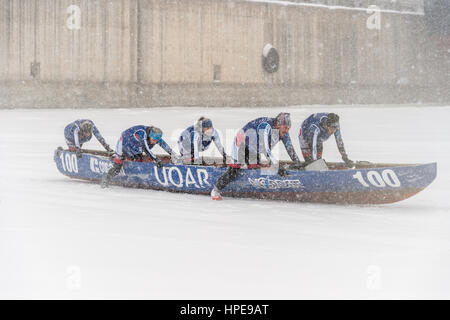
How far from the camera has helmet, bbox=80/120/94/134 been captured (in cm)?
1233

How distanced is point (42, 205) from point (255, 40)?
20060 millimetres

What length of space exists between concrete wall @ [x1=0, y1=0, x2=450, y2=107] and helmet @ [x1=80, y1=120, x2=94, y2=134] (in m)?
13.5

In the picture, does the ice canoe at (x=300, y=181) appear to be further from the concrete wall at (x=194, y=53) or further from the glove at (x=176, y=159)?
the concrete wall at (x=194, y=53)

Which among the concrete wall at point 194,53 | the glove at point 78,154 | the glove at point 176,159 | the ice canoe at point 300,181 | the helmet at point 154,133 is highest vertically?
the concrete wall at point 194,53

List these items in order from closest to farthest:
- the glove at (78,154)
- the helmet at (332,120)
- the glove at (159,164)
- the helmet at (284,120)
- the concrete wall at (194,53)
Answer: the helmet at (284,120) < the helmet at (332,120) < the glove at (159,164) < the glove at (78,154) < the concrete wall at (194,53)

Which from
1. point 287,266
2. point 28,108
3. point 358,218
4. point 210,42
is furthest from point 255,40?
point 287,266

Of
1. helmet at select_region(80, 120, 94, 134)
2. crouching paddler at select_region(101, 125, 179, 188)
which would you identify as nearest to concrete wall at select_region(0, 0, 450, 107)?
helmet at select_region(80, 120, 94, 134)

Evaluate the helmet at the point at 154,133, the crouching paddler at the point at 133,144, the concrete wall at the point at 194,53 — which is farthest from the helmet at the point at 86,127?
the concrete wall at the point at 194,53

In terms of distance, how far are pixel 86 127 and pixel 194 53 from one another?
50.1 feet

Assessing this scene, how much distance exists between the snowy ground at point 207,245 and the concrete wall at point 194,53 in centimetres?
Answer: 1344

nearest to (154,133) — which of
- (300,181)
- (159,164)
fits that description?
(159,164)

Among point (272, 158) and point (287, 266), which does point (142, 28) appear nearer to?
point (272, 158)

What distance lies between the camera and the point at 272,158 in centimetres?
955

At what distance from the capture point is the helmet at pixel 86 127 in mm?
12328
